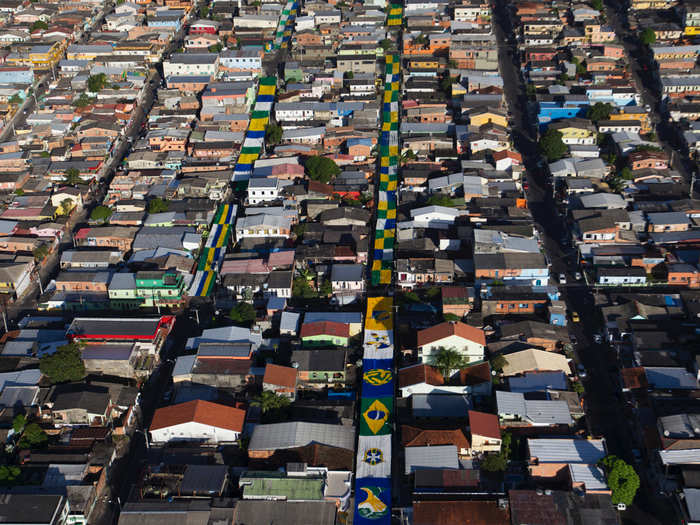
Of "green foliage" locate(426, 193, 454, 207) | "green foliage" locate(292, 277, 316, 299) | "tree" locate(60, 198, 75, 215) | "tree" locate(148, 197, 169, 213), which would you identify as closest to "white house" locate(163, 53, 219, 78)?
"tree" locate(60, 198, 75, 215)

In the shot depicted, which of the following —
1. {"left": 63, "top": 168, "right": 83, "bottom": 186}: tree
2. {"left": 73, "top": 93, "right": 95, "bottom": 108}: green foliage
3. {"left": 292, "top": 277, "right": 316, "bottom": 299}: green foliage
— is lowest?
{"left": 292, "top": 277, "right": 316, "bottom": 299}: green foliage

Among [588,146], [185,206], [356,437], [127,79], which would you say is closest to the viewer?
[356,437]

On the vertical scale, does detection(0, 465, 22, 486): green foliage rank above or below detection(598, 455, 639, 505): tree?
below

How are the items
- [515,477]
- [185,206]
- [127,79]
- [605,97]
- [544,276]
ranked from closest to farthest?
[515,477]
[544,276]
[185,206]
[605,97]
[127,79]

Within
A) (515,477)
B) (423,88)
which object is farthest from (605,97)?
(515,477)

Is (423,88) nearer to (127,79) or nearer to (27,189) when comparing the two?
(127,79)

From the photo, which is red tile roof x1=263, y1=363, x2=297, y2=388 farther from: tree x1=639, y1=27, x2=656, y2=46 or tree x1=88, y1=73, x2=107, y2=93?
tree x1=639, y1=27, x2=656, y2=46

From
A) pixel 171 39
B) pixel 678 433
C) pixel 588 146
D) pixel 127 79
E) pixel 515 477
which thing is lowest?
pixel 515 477
